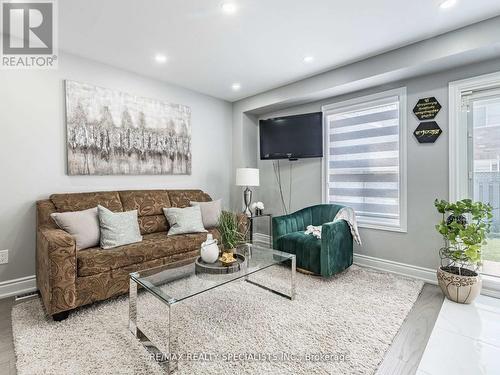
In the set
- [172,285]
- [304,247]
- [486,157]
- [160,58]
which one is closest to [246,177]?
[304,247]

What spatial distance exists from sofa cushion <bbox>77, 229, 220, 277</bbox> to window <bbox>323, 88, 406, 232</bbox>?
6.74 ft

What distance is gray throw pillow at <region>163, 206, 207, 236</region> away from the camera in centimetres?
298

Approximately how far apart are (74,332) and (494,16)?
4167 mm

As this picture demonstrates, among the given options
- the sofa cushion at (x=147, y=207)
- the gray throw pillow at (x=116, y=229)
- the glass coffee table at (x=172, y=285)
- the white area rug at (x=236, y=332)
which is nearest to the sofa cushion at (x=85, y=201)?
the sofa cushion at (x=147, y=207)

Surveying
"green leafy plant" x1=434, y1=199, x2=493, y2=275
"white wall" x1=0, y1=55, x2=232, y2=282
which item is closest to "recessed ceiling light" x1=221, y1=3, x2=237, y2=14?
"white wall" x1=0, y1=55, x2=232, y2=282

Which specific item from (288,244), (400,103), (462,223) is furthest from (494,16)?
(288,244)

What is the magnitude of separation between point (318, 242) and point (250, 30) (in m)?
2.25

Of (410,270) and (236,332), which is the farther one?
(410,270)

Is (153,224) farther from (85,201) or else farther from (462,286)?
(462,286)

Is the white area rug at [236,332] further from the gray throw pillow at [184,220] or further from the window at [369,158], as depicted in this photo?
the window at [369,158]

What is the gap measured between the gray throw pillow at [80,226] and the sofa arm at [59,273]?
0.28m

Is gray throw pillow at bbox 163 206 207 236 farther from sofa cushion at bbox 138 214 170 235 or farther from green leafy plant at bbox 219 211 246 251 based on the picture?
green leafy plant at bbox 219 211 246 251

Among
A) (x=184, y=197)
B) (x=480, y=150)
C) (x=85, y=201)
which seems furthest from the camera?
(x=184, y=197)

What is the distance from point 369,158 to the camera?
331 cm
